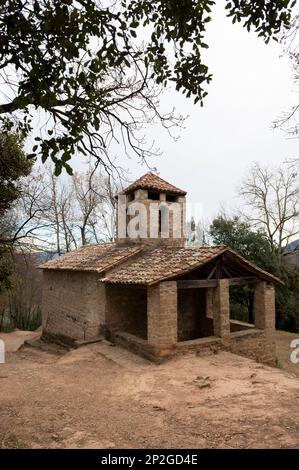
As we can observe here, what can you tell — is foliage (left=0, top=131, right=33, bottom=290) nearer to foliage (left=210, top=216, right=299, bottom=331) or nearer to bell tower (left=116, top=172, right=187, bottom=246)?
bell tower (left=116, top=172, right=187, bottom=246)

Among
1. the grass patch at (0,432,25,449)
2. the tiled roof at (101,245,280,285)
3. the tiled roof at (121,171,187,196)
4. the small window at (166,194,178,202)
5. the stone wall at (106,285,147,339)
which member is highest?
the tiled roof at (121,171,187,196)

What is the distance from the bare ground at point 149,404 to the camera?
4.77 meters

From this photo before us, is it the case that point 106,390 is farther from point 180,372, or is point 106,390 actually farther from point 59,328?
point 59,328

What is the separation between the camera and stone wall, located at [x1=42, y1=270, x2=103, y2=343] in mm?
12837

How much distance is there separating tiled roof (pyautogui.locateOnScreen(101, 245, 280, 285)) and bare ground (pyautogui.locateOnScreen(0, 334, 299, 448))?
2371mm

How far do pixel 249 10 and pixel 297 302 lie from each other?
2142 cm

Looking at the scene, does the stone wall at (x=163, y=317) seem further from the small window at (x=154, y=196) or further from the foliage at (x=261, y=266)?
the foliage at (x=261, y=266)

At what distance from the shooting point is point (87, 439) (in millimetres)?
4793

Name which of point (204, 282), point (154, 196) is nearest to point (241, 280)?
point (204, 282)

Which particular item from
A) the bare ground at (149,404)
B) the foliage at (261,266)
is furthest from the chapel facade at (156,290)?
the foliage at (261,266)

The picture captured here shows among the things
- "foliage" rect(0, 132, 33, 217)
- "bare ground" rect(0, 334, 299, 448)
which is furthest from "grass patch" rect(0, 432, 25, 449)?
"foliage" rect(0, 132, 33, 217)

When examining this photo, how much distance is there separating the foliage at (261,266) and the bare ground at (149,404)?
12.7m

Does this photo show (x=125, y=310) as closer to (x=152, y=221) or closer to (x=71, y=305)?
(x=71, y=305)

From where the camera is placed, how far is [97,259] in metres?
13.9
